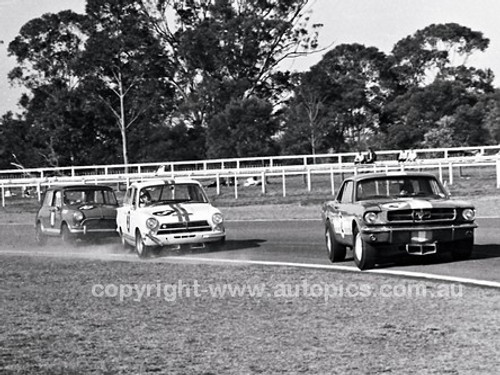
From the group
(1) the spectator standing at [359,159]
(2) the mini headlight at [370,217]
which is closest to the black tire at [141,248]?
(2) the mini headlight at [370,217]

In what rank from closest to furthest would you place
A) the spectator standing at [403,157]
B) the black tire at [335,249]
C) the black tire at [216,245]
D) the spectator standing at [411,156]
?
1. the black tire at [335,249]
2. the black tire at [216,245]
3. the spectator standing at [403,157]
4. the spectator standing at [411,156]

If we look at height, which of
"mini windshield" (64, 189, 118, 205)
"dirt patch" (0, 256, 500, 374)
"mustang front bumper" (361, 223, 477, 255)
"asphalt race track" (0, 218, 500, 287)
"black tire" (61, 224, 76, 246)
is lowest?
"dirt patch" (0, 256, 500, 374)

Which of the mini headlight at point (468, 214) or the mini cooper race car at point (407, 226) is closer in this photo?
the mini cooper race car at point (407, 226)

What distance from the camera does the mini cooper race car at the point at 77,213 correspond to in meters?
21.4

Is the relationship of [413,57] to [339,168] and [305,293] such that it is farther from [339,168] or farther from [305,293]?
[305,293]

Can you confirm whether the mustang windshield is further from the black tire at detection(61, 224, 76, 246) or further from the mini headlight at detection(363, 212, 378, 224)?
the black tire at detection(61, 224, 76, 246)

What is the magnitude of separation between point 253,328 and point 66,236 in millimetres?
13087

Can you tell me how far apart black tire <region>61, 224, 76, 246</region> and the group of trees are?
3500 cm

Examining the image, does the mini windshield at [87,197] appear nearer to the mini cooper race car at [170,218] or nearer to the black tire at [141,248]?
the mini cooper race car at [170,218]

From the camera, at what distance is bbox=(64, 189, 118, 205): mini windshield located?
875 inches

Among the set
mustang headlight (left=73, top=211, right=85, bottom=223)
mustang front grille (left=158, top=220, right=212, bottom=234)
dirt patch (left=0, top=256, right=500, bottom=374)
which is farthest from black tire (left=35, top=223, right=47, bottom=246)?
dirt patch (left=0, top=256, right=500, bottom=374)

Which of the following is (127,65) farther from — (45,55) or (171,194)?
(171,194)

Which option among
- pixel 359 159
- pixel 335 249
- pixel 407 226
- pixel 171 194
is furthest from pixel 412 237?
pixel 359 159

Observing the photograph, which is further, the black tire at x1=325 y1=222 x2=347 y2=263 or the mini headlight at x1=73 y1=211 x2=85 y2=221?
the mini headlight at x1=73 y1=211 x2=85 y2=221
